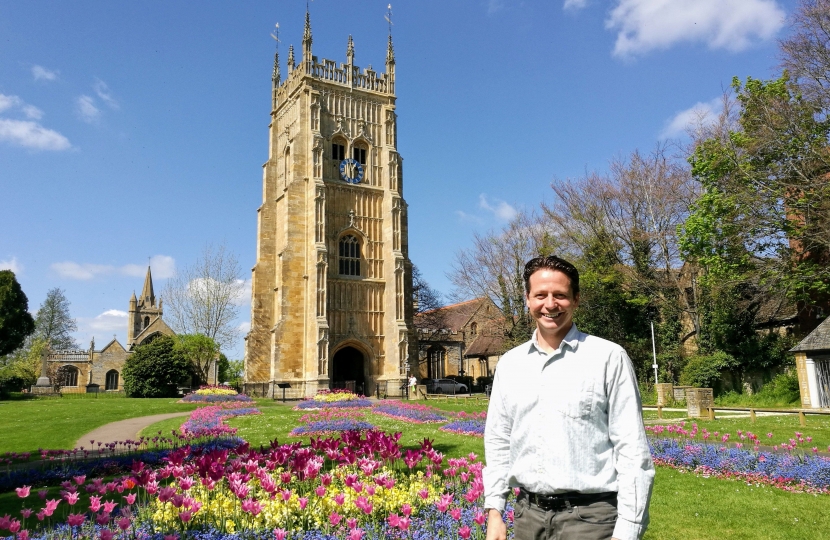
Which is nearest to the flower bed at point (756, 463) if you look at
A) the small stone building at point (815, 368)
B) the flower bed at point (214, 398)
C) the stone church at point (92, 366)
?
the small stone building at point (815, 368)

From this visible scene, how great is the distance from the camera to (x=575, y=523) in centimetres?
280

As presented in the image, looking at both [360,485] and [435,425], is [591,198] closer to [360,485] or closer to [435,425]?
[435,425]

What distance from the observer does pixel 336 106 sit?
4353 cm

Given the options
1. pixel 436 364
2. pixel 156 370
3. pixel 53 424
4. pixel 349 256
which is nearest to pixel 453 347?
pixel 436 364

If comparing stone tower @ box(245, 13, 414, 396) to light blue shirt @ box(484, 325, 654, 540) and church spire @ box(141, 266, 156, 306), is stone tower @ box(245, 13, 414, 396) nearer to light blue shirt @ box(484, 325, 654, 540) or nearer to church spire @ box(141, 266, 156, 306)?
light blue shirt @ box(484, 325, 654, 540)

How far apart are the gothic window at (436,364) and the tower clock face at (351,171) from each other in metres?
20.1

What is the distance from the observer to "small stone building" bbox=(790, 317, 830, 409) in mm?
22453

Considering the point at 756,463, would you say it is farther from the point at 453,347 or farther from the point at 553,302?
the point at 453,347

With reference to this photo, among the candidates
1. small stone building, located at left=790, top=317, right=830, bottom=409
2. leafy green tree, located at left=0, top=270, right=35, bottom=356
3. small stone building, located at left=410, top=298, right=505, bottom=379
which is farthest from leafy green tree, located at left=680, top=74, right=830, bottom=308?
leafy green tree, located at left=0, top=270, right=35, bottom=356

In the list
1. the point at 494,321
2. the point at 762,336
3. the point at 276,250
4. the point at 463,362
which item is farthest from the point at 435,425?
the point at 463,362

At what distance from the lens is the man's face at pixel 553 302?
3047 mm

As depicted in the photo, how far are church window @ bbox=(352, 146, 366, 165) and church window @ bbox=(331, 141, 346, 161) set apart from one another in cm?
91

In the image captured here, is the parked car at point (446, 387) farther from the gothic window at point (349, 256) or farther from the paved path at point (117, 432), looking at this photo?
the paved path at point (117, 432)

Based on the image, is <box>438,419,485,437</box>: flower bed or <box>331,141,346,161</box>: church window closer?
<box>438,419,485,437</box>: flower bed
